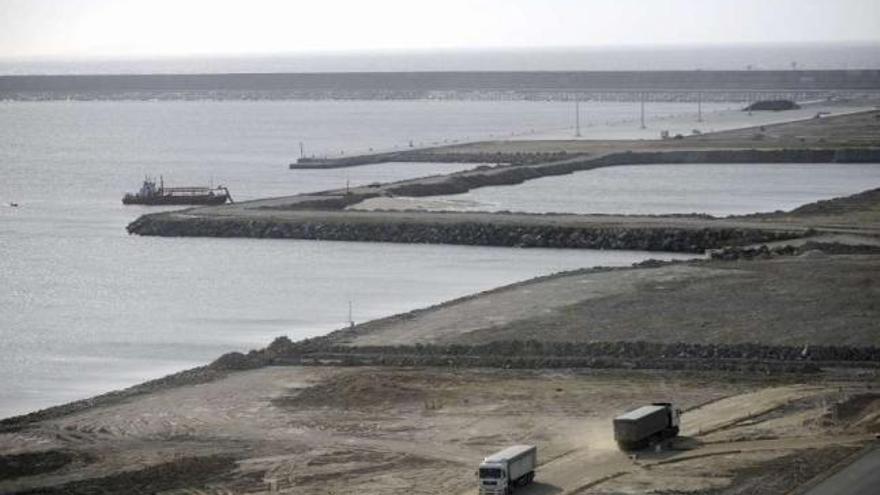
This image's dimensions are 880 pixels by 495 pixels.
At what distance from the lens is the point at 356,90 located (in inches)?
5955

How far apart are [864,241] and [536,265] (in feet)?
21.2

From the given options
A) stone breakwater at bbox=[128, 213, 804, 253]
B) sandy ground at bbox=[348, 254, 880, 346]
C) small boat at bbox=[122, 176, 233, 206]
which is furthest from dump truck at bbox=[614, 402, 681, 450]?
small boat at bbox=[122, 176, 233, 206]

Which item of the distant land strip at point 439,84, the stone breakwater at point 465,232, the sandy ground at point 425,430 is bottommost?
the distant land strip at point 439,84

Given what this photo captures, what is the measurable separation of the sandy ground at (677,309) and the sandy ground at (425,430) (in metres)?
2.48

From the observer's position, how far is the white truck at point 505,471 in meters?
20.5

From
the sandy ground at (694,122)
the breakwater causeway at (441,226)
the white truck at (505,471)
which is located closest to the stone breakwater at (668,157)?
the sandy ground at (694,122)

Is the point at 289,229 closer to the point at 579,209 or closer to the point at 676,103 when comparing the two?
the point at 579,209

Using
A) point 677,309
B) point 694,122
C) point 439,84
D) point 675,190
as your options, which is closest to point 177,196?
point 675,190

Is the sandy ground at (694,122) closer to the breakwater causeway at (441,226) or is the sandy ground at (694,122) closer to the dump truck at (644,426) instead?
the breakwater causeway at (441,226)

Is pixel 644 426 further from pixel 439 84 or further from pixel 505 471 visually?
pixel 439 84

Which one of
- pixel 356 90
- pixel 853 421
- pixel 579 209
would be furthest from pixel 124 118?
pixel 853 421

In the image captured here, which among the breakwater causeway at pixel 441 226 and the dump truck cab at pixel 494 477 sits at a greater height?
the dump truck cab at pixel 494 477

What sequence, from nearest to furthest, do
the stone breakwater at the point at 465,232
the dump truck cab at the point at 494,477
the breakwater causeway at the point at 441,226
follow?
1. the dump truck cab at the point at 494,477
2. the stone breakwater at the point at 465,232
3. the breakwater causeway at the point at 441,226

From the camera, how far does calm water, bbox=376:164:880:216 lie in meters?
52.9
